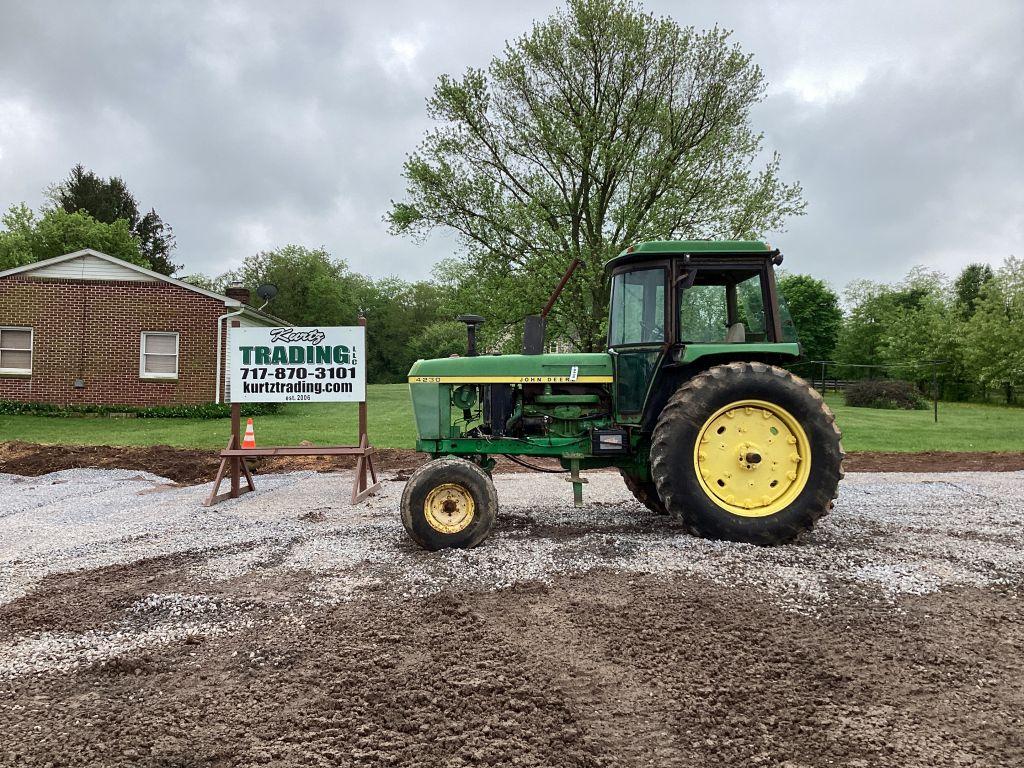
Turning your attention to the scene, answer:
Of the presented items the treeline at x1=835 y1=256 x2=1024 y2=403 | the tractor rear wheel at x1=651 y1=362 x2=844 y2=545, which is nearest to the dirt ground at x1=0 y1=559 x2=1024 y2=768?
the tractor rear wheel at x1=651 y1=362 x2=844 y2=545

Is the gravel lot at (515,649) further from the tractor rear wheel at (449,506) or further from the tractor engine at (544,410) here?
the tractor engine at (544,410)

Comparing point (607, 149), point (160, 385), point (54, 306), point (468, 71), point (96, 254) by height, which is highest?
point (468, 71)

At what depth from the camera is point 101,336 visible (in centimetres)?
1628

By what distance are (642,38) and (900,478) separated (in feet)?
40.2

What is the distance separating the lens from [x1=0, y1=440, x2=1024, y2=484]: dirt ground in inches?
344

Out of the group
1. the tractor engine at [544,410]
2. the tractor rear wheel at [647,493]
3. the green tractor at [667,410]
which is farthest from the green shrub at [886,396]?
the tractor engine at [544,410]

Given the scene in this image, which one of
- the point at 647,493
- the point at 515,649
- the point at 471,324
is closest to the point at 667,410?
the point at 647,493

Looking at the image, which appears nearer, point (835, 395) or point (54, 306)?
point (54, 306)

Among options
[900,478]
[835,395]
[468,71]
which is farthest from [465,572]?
[835,395]

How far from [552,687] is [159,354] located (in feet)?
56.8

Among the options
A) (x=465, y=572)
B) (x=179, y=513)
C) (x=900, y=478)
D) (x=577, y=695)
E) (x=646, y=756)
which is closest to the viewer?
(x=646, y=756)

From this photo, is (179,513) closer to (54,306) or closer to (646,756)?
(646,756)

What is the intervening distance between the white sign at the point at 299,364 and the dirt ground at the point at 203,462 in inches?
85.4

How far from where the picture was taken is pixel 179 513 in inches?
237
